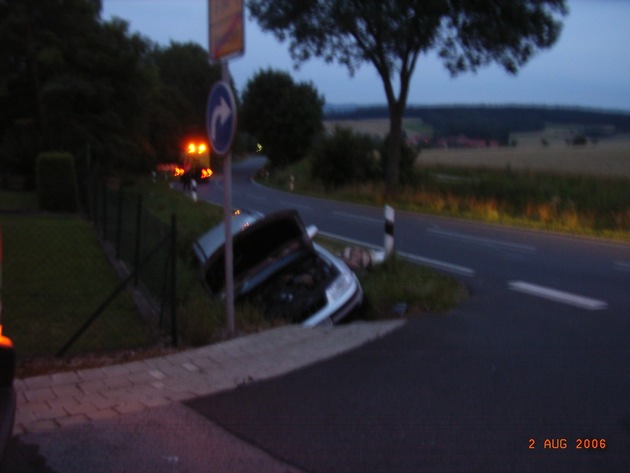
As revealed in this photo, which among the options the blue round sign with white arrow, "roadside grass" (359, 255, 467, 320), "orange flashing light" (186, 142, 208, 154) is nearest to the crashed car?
"roadside grass" (359, 255, 467, 320)

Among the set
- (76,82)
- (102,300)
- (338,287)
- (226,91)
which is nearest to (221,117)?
(226,91)

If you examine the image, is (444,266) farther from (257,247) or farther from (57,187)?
(57,187)

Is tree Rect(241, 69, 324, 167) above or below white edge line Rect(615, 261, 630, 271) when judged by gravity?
above

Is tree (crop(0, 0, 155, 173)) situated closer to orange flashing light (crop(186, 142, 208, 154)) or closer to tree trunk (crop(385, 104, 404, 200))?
tree trunk (crop(385, 104, 404, 200))

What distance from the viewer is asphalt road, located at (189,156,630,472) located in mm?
4668

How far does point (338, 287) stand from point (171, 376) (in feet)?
9.76

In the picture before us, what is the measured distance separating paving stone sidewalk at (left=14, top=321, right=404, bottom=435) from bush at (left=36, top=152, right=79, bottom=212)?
19119mm

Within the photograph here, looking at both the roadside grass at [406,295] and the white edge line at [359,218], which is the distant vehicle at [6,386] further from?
the white edge line at [359,218]

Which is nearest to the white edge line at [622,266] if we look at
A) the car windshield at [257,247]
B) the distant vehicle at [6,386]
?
the car windshield at [257,247]

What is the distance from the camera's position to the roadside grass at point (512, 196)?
73.5 ft

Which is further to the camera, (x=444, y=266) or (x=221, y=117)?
(x=444, y=266)

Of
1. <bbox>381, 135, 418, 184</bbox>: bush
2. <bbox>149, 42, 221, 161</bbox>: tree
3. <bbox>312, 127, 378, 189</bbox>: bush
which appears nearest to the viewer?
<bbox>149, 42, 221, 161</bbox>: tree

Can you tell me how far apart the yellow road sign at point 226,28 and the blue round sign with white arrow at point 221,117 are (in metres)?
0.36

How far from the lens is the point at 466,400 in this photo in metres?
5.59
